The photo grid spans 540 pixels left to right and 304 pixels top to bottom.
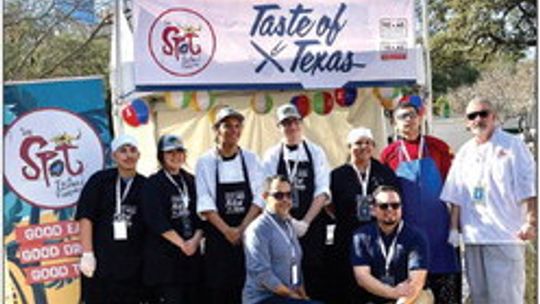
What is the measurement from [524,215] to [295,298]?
1567mm

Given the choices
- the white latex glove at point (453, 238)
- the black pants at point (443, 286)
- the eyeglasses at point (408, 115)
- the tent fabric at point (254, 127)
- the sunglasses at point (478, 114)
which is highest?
the tent fabric at point (254, 127)

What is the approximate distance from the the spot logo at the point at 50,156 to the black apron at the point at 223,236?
1.25 meters

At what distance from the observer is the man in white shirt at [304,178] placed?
5.46m

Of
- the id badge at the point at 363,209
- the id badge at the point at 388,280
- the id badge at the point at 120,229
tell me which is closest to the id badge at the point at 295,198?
the id badge at the point at 363,209

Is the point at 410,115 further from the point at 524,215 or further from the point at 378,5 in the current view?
the point at 378,5

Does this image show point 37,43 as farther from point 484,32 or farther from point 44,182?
point 484,32

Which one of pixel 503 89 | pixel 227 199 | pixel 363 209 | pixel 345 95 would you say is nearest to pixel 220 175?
pixel 227 199

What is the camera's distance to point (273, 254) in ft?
16.6

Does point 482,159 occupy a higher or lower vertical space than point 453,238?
higher

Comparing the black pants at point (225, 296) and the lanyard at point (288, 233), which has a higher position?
the lanyard at point (288, 233)

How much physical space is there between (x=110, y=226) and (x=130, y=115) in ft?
6.11

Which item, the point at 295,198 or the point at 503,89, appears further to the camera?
the point at 503,89

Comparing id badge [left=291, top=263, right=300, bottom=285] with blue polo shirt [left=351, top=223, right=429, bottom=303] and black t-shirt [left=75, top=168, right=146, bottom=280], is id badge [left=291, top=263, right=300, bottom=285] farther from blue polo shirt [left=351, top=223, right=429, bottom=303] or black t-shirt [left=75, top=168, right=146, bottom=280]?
black t-shirt [left=75, top=168, right=146, bottom=280]

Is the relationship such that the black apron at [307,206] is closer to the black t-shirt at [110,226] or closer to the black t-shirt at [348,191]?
the black t-shirt at [348,191]
